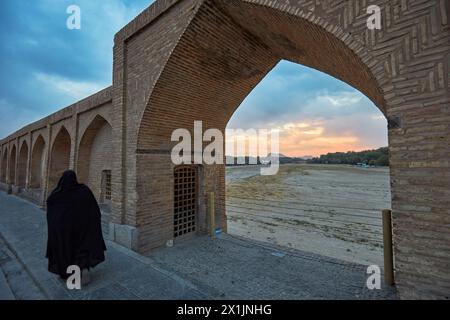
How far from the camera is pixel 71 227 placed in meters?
3.27

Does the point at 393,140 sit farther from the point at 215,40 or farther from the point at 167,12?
the point at 167,12

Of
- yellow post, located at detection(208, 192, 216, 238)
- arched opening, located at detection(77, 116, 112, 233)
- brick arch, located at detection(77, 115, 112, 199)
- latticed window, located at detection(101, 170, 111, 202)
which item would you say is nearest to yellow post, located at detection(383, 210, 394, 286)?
yellow post, located at detection(208, 192, 216, 238)

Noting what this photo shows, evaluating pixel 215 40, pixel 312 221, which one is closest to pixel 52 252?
pixel 215 40

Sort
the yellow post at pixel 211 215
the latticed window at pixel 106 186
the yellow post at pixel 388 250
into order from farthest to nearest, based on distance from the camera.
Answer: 1. the latticed window at pixel 106 186
2. the yellow post at pixel 211 215
3. the yellow post at pixel 388 250

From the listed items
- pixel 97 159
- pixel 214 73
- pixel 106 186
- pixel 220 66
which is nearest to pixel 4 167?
pixel 97 159

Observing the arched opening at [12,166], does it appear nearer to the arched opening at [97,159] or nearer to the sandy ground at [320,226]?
the arched opening at [97,159]

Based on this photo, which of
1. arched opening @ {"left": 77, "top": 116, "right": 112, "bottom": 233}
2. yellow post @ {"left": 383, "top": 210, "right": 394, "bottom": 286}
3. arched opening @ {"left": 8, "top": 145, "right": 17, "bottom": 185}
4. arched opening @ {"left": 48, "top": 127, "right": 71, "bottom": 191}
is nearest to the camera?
yellow post @ {"left": 383, "top": 210, "right": 394, "bottom": 286}

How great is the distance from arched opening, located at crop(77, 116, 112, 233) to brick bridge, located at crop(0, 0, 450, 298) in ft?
0.12

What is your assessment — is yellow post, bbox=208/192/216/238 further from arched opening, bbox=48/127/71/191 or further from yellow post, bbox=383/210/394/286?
arched opening, bbox=48/127/71/191

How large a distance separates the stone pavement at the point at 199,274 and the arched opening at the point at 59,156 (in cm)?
438

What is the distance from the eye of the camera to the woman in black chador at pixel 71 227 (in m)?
3.25

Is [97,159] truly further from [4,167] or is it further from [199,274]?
[4,167]

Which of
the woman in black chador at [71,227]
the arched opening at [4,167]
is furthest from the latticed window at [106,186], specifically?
the arched opening at [4,167]

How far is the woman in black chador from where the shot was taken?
325cm
